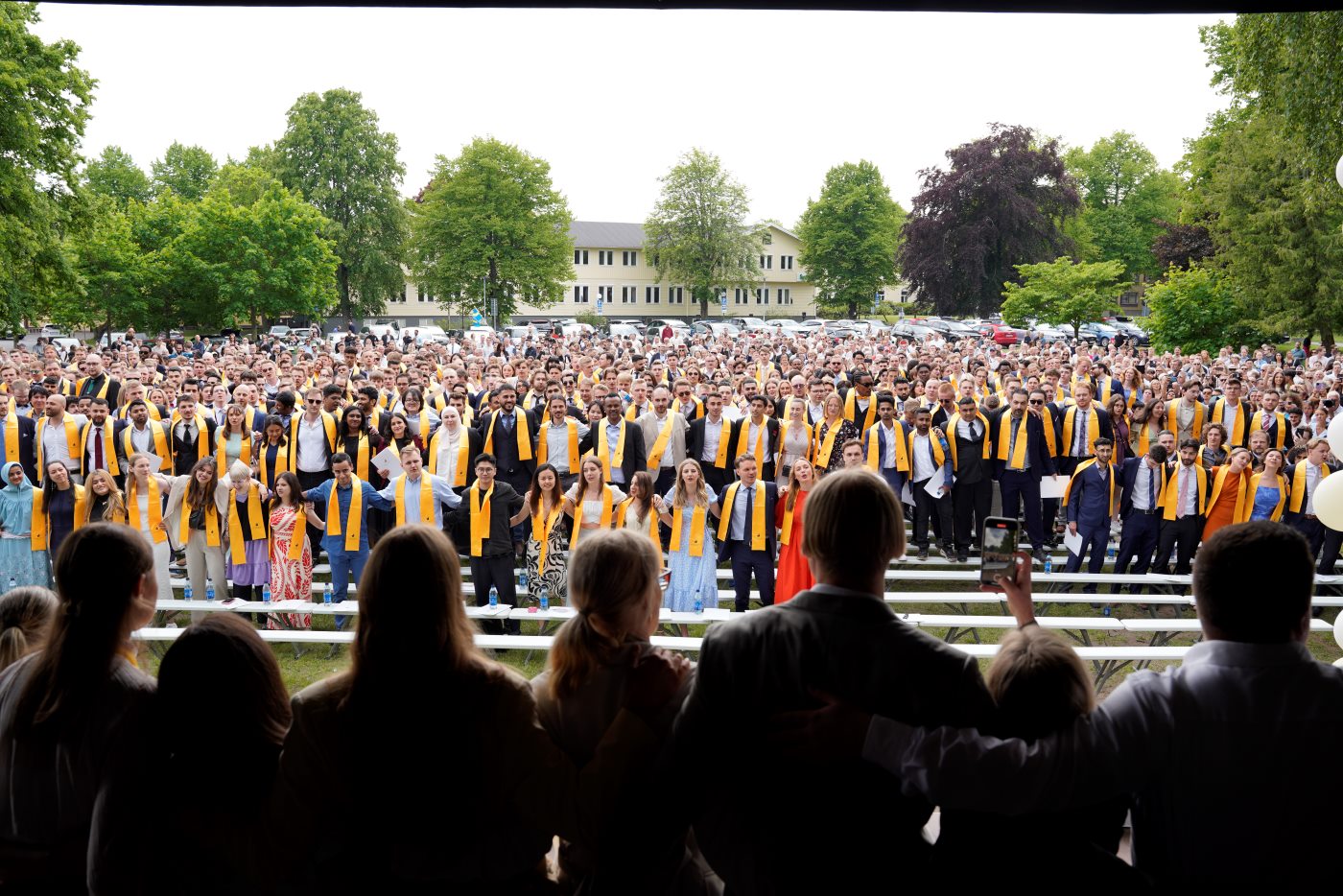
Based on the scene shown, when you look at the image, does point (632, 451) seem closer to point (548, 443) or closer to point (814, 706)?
point (548, 443)

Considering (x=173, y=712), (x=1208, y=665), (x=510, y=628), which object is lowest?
(x=510, y=628)

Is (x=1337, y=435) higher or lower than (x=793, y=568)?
higher

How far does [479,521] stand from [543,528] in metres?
0.53

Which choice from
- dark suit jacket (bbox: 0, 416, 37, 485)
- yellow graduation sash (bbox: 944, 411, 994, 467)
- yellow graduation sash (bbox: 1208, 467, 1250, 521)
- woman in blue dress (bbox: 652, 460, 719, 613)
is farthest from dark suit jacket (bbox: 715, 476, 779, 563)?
dark suit jacket (bbox: 0, 416, 37, 485)

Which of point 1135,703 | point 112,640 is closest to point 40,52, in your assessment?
point 112,640

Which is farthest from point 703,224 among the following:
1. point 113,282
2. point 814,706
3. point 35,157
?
point 814,706

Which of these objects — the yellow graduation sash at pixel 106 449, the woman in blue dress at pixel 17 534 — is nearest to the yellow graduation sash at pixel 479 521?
the woman in blue dress at pixel 17 534

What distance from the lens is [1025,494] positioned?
35.2 feet

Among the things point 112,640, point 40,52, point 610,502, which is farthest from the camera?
point 40,52

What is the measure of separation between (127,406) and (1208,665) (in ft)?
36.3

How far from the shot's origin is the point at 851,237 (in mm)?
63219

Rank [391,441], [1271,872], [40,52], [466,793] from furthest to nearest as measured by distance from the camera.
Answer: [40,52] < [391,441] < [466,793] < [1271,872]

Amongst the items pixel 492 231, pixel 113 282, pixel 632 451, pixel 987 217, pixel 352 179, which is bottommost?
pixel 632 451

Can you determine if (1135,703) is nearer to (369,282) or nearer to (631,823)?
(631,823)
